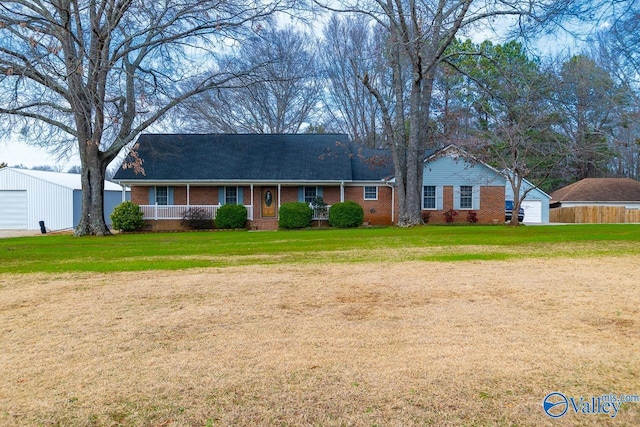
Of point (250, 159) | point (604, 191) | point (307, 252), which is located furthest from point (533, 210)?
point (307, 252)

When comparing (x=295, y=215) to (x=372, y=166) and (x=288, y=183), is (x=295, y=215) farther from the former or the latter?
(x=372, y=166)

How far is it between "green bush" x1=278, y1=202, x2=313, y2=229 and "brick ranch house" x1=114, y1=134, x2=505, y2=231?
1640 millimetres

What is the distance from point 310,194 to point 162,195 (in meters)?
8.18

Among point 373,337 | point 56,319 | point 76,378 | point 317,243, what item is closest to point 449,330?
point 373,337

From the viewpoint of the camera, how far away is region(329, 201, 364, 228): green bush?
24.9 m

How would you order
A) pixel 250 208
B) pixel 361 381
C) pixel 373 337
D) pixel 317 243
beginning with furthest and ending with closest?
pixel 250 208 → pixel 317 243 → pixel 373 337 → pixel 361 381

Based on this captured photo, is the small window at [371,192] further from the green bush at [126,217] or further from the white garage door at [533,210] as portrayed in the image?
the white garage door at [533,210]

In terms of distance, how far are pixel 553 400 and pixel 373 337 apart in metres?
1.92

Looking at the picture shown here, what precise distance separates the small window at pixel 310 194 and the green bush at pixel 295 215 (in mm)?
2627

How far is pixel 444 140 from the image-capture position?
28219mm

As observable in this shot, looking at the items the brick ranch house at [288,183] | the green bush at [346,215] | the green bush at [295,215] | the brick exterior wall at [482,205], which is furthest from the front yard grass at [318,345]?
the brick exterior wall at [482,205]

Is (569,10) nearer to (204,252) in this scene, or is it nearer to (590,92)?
(204,252)

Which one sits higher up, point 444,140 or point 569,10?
point 569,10

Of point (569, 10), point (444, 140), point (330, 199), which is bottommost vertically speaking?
Answer: point (330, 199)
